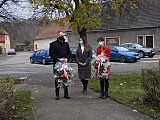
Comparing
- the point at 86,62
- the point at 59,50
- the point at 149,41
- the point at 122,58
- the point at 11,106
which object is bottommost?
the point at 11,106

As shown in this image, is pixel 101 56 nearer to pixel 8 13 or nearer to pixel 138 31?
pixel 8 13

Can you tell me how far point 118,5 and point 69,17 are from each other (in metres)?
2.68

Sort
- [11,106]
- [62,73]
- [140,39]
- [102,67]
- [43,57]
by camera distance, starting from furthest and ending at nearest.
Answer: [140,39] < [43,57] < [102,67] < [62,73] < [11,106]

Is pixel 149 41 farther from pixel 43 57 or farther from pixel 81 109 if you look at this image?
pixel 81 109

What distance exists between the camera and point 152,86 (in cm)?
729

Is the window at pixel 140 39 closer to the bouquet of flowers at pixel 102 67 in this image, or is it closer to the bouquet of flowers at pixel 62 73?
the bouquet of flowers at pixel 102 67

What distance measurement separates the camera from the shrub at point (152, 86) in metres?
7.13

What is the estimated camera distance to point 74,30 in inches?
528

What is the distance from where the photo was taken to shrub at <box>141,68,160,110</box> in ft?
23.4

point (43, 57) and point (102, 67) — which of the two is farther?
point (43, 57)

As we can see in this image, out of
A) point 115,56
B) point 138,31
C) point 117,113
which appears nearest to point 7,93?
point 117,113

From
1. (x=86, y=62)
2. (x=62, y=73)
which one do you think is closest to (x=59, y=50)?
(x=62, y=73)

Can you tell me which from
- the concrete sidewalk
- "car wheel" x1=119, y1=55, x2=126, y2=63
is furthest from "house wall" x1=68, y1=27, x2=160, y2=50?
the concrete sidewalk

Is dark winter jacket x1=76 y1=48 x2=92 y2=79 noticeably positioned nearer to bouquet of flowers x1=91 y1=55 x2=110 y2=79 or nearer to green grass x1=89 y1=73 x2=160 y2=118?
bouquet of flowers x1=91 y1=55 x2=110 y2=79
